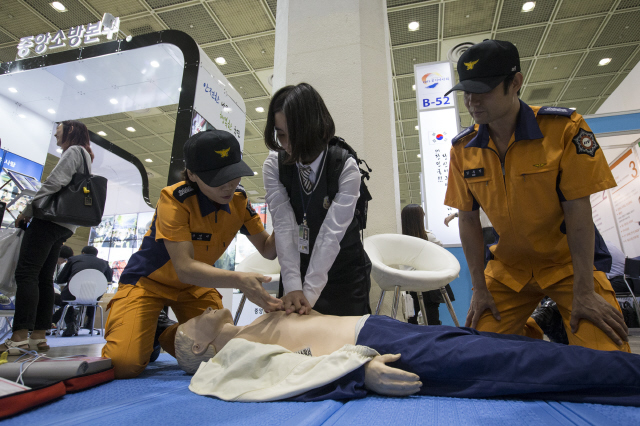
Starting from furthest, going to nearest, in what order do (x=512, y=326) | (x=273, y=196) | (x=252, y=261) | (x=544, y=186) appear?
1. (x=252, y=261)
2. (x=273, y=196)
3. (x=512, y=326)
4. (x=544, y=186)

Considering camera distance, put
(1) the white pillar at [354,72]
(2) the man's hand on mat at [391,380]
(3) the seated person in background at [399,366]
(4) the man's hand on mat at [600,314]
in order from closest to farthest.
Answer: (3) the seated person in background at [399,366], (2) the man's hand on mat at [391,380], (4) the man's hand on mat at [600,314], (1) the white pillar at [354,72]

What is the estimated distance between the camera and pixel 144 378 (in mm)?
1562

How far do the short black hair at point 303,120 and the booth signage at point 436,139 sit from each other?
3.66 metres

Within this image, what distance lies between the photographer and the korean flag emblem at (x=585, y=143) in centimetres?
127

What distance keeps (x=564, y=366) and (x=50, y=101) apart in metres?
7.28

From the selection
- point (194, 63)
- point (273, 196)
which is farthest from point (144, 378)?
point (194, 63)

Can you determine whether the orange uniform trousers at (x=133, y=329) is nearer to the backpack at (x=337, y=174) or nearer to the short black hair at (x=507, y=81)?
the backpack at (x=337, y=174)

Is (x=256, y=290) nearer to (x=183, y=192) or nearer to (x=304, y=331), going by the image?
(x=304, y=331)

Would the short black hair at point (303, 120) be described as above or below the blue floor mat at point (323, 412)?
above

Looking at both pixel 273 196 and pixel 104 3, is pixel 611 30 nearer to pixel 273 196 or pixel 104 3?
pixel 273 196

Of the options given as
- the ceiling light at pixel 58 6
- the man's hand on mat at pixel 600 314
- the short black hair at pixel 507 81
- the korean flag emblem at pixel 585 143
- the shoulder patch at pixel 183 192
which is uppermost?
the ceiling light at pixel 58 6

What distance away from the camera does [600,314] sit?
1.21 meters

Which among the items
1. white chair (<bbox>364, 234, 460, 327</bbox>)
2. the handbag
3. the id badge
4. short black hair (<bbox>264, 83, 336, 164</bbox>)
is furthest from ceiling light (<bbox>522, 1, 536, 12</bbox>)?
the handbag

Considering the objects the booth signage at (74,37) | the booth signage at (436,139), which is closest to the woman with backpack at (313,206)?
the booth signage at (436,139)
